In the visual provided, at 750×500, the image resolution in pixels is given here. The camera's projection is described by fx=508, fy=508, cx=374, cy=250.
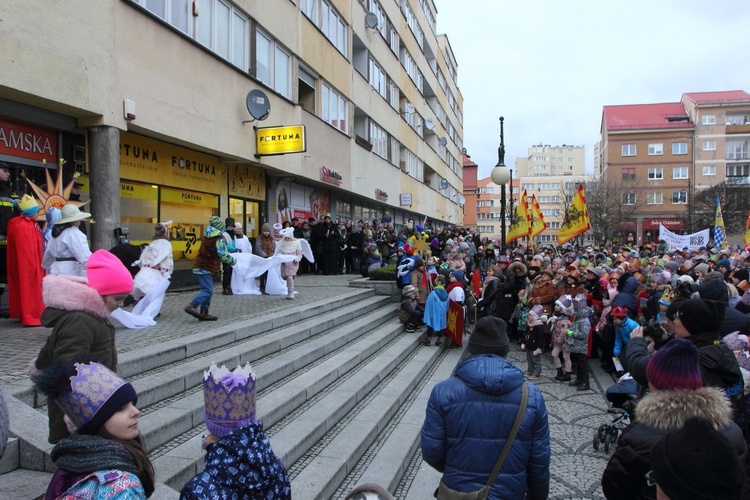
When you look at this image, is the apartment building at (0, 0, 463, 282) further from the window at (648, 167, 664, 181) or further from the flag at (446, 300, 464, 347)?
the window at (648, 167, 664, 181)

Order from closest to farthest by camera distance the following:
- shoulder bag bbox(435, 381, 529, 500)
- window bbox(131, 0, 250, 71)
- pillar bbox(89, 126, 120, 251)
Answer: shoulder bag bbox(435, 381, 529, 500), pillar bbox(89, 126, 120, 251), window bbox(131, 0, 250, 71)

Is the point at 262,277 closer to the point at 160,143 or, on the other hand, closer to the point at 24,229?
the point at 160,143

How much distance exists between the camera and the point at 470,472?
2.89 metres

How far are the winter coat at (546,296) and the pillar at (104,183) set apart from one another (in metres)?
8.11

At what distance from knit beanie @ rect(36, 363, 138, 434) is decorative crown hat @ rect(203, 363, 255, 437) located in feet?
1.29

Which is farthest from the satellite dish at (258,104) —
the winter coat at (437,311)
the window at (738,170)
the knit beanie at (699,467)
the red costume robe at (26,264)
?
the window at (738,170)

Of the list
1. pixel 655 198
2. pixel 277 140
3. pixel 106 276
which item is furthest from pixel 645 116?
pixel 106 276

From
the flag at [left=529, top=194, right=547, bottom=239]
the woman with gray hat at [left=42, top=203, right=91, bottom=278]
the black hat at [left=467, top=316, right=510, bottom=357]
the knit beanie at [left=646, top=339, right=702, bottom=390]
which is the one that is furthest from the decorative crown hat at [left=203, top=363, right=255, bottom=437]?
the flag at [left=529, top=194, right=547, bottom=239]

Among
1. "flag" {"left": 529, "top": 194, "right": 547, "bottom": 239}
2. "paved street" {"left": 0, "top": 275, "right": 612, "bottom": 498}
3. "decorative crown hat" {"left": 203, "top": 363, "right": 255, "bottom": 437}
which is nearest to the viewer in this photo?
"decorative crown hat" {"left": 203, "top": 363, "right": 255, "bottom": 437}

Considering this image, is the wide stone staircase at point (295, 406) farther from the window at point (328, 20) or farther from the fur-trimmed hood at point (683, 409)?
the window at point (328, 20)

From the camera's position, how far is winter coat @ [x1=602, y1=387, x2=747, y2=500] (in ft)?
8.00

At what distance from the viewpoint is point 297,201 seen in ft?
63.2

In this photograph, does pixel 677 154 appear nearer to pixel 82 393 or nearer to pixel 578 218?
pixel 578 218

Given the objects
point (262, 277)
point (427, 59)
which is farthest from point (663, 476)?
point (427, 59)
